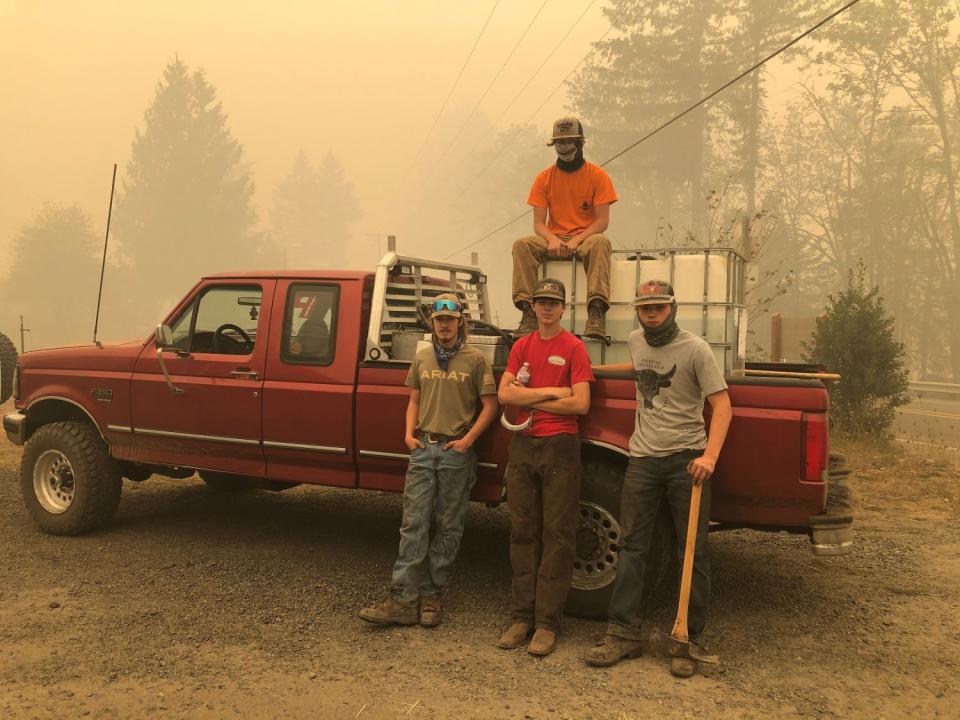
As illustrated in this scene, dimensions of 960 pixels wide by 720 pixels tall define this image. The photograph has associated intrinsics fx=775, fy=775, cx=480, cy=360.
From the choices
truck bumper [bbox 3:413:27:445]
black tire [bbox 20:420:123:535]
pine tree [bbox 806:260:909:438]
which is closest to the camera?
black tire [bbox 20:420:123:535]

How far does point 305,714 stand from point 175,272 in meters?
62.2

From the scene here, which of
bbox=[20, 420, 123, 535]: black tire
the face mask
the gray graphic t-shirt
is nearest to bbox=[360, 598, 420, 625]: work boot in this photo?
the gray graphic t-shirt

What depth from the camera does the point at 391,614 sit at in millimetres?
4430

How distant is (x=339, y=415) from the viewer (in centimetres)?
520

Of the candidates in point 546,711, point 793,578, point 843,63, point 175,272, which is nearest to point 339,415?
point 546,711

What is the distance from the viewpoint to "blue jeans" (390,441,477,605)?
4.54 metres

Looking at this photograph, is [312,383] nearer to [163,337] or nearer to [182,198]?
[163,337]

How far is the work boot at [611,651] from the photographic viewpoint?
3.92 m

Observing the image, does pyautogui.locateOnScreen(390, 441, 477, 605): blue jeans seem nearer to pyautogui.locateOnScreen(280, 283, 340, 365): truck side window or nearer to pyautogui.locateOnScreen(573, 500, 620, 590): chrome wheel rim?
pyautogui.locateOnScreen(573, 500, 620, 590): chrome wheel rim

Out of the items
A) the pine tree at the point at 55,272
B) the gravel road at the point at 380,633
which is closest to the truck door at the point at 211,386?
the gravel road at the point at 380,633

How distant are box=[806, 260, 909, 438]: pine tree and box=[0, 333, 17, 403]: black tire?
12.0m

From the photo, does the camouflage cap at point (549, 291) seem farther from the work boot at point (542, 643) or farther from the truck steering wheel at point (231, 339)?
the truck steering wheel at point (231, 339)

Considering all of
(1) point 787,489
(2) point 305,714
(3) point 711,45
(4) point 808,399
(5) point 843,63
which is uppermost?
(3) point 711,45

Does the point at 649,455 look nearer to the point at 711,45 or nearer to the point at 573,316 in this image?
the point at 573,316
